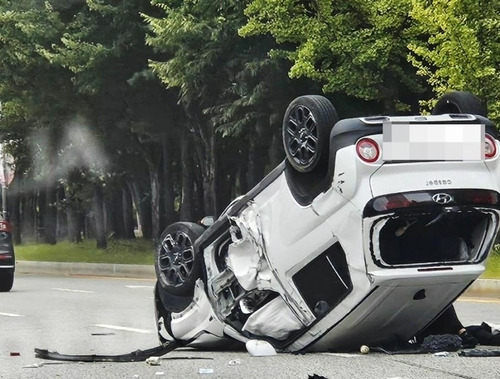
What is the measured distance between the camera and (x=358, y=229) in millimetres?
8398

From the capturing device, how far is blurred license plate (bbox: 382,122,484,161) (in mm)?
8438

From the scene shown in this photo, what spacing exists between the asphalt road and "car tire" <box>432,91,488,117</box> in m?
1.80

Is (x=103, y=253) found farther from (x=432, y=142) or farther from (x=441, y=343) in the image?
(x=432, y=142)

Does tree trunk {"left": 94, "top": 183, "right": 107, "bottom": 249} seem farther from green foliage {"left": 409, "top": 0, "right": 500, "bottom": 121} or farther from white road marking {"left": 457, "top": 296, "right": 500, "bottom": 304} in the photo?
white road marking {"left": 457, "top": 296, "right": 500, "bottom": 304}

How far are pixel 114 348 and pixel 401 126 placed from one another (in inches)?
155

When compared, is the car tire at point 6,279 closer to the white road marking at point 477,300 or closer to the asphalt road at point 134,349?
the asphalt road at point 134,349

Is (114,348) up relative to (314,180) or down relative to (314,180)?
down

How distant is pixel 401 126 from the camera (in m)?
8.49

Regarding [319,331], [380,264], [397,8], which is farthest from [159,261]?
[397,8]

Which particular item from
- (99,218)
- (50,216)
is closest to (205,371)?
(99,218)

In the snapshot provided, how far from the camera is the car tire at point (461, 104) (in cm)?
930

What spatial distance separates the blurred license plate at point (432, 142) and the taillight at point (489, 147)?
0.05m

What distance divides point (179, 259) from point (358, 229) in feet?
6.79

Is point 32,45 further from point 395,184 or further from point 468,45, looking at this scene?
point 395,184
